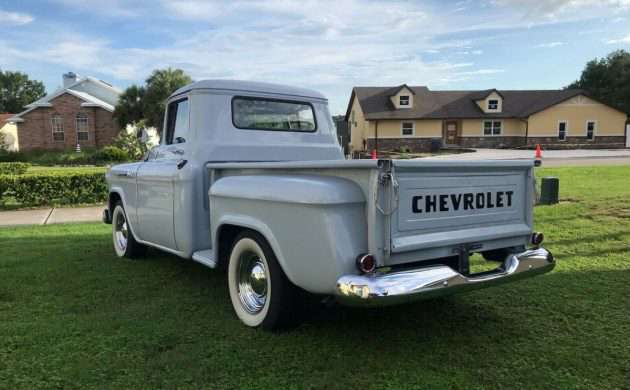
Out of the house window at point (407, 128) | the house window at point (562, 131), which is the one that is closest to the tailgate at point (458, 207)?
the house window at point (407, 128)

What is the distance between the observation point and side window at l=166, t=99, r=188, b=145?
5.06 m

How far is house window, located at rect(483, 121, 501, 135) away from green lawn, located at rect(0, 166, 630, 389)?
117 feet

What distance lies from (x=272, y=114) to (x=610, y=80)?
6489 cm

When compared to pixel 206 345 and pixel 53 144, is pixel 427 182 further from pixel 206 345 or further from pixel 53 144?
pixel 53 144

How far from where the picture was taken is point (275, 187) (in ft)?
11.1

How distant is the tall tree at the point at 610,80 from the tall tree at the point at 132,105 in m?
49.5

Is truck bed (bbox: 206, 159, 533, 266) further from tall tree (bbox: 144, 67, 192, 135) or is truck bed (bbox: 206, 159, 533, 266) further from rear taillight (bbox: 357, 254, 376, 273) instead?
tall tree (bbox: 144, 67, 192, 135)

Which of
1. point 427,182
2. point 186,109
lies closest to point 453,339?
point 427,182

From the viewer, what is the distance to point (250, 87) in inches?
202

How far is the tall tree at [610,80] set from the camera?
179 feet

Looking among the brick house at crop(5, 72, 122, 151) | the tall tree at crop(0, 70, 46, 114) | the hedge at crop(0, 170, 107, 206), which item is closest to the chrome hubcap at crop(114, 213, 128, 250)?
the hedge at crop(0, 170, 107, 206)

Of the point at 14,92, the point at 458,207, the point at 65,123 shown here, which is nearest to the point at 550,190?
the point at 458,207

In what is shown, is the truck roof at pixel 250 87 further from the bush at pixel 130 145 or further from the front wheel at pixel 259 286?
→ the bush at pixel 130 145

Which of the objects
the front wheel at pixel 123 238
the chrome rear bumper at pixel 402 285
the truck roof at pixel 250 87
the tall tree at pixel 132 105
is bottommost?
the front wheel at pixel 123 238
